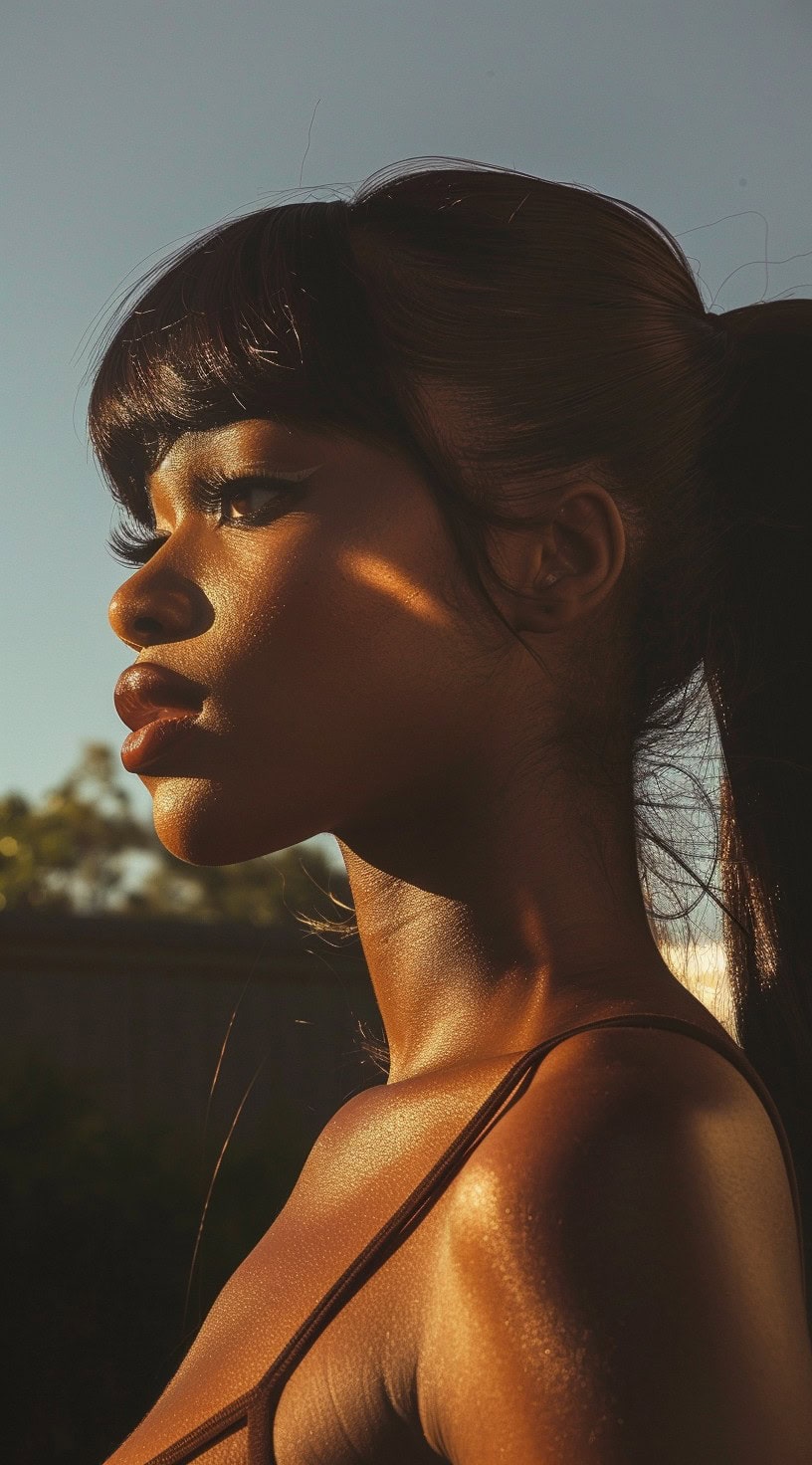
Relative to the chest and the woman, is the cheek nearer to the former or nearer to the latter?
the woman

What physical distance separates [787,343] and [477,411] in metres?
0.49

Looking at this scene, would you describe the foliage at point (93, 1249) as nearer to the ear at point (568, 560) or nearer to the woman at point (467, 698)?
the woman at point (467, 698)

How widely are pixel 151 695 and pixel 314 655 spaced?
198 mm

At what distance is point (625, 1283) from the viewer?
3.33ft

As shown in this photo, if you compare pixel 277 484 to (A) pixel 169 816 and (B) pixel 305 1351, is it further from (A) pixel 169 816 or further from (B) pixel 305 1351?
(B) pixel 305 1351

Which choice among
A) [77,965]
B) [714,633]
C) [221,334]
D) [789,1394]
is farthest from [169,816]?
[77,965]

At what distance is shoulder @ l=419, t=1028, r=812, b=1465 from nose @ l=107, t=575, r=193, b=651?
640 mm

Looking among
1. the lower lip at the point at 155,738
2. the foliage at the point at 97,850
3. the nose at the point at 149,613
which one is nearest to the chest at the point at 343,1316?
the lower lip at the point at 155,738

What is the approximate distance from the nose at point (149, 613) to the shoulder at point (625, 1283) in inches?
25.2

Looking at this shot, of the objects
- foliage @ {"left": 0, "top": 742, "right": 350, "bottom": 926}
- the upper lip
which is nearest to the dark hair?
the upper lip

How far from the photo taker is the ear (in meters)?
1.55

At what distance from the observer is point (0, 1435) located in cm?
525

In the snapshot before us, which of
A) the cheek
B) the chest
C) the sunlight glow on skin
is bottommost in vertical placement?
the chest

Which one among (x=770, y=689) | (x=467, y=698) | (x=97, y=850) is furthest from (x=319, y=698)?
(x=97, y=850)
